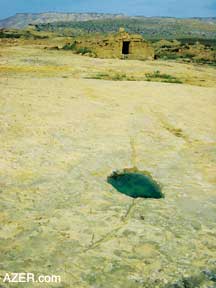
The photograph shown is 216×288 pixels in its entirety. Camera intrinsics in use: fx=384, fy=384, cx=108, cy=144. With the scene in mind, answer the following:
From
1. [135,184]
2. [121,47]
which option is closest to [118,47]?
[121,47]

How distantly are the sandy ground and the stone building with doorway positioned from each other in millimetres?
16049

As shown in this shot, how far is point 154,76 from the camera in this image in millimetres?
18891

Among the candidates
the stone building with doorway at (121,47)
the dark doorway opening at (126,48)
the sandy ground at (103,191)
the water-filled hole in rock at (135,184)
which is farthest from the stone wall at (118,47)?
the water-filled hole in rock at (135,184)

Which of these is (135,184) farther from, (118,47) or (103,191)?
(118,47)

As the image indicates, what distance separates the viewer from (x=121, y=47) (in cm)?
2777

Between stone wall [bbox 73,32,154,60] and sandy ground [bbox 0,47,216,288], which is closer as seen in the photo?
sandy ground [bbox 0,47,216,288]

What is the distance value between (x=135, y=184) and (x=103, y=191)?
856 millimetres

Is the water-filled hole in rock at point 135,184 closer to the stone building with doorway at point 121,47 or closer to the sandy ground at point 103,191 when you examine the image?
the sandy ground at point 103,191

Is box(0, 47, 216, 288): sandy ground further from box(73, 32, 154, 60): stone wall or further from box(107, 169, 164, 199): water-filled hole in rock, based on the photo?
box(73, 32, 154, 60): stone wall

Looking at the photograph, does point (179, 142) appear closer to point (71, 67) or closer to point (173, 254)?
point (173, 254)

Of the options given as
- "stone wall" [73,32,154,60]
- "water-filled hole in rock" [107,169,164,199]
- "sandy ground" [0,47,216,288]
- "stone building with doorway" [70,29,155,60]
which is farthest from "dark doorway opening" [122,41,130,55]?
"water-filled hole in rock" [107,169,164,199]

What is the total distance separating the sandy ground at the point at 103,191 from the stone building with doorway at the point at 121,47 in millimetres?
16049

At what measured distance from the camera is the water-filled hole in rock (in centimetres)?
607

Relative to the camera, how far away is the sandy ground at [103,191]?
13.3ft
